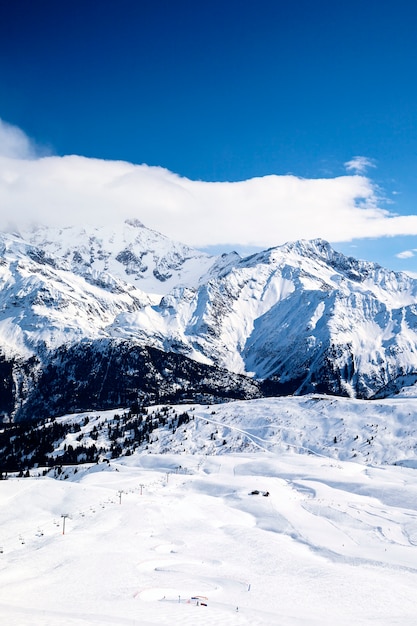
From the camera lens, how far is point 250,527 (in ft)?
218

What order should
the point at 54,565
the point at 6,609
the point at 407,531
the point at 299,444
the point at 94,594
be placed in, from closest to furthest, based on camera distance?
the point at 6,609 → the point at 94,594 → the point at 54,565 → the point at 407,531 → the point at 299,444

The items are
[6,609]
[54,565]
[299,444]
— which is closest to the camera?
[6,609]

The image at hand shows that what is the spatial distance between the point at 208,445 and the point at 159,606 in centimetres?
14334

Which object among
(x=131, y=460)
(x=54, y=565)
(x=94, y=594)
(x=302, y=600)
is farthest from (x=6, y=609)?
(x=131, y=460)

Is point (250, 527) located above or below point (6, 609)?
below

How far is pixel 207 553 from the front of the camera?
2046 inches

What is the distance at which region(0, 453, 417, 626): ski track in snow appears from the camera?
114 ft

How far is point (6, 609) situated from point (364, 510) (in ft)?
189

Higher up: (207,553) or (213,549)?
(207,553)

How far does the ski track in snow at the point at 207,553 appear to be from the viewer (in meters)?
34.8

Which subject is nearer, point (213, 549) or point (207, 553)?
point (207, 553)

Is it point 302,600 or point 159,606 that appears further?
point 302,600

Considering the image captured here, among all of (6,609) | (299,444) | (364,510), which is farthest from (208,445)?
(6,609)

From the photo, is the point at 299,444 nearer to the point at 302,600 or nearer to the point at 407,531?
the point at 407,531
